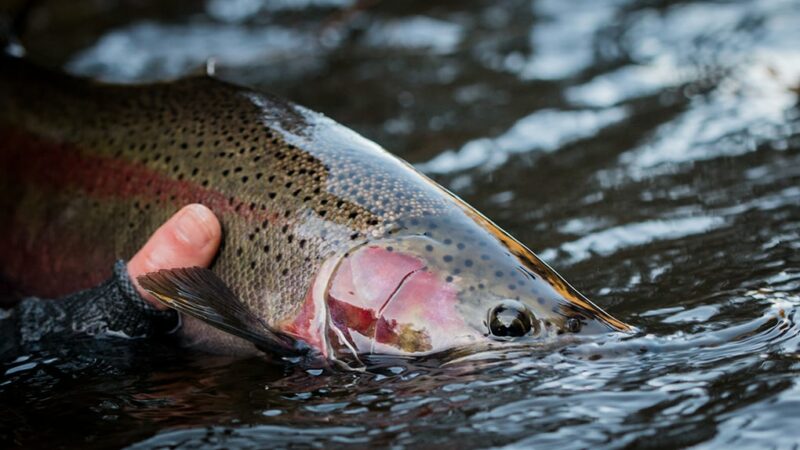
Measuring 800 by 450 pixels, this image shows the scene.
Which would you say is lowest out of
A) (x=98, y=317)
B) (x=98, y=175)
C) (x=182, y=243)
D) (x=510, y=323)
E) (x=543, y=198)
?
(x=510, y=323)

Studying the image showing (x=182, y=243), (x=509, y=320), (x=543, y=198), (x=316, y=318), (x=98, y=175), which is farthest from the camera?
(x=543, y=198)

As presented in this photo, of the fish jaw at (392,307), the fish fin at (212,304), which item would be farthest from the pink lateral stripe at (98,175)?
the fish jaw at (392,307)

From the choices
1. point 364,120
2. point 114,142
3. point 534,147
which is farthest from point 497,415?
point 364,120

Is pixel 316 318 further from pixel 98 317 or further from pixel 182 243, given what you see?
pixel 98 317

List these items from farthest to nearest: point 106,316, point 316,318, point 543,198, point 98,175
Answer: point 543,198, point 98,175, point 106,316, point 316,318

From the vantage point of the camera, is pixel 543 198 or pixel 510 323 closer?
pixel 510 323

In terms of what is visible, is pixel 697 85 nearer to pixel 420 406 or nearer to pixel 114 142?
pixel 114 142

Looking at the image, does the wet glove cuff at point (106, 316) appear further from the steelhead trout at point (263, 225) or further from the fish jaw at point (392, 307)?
the fish jaw at point (392, 307)

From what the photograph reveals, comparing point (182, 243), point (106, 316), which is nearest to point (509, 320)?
point (182, 243)

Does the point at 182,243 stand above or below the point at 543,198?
below
